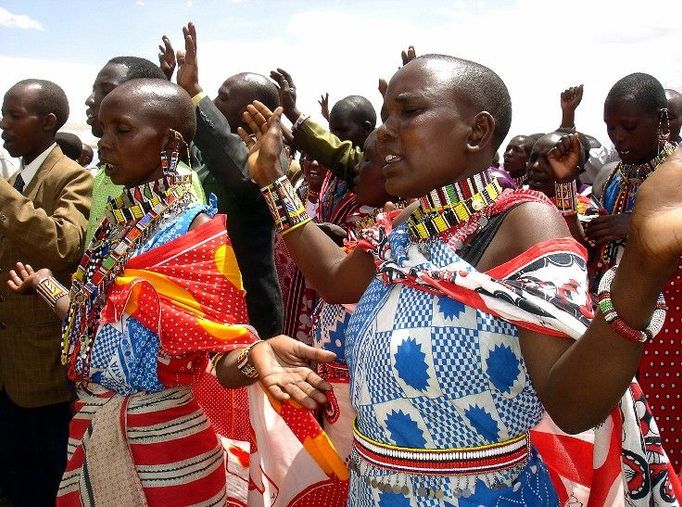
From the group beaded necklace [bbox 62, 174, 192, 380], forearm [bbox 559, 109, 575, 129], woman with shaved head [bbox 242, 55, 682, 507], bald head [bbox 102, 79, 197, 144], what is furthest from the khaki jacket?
forearm [bbox 559, 109, 575, 129]

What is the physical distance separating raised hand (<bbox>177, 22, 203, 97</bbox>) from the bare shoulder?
2.30 meters

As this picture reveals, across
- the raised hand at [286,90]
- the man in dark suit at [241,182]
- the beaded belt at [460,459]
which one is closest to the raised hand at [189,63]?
the man in dark suit at [241,182]

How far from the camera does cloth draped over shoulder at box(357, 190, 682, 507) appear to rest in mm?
1564

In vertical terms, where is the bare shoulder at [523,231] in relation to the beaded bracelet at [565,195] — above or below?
above

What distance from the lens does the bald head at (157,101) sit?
2.65 m

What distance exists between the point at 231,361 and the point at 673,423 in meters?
2.64

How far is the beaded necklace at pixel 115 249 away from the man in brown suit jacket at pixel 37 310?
923 millimetres

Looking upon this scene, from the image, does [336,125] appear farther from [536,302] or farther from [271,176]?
[536,302]

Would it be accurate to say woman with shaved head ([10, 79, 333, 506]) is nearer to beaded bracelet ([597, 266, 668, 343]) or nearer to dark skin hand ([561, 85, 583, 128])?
beaded bracelet ([597, 266, 668, 343])

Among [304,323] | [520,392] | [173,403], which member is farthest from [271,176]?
[304,323]

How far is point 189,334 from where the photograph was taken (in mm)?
2424

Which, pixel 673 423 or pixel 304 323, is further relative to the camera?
pixel 304 323

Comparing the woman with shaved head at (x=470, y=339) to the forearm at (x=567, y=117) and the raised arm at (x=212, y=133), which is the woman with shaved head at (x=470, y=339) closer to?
the raised arm at (x=212, y=133)

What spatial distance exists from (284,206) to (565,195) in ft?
5.23
